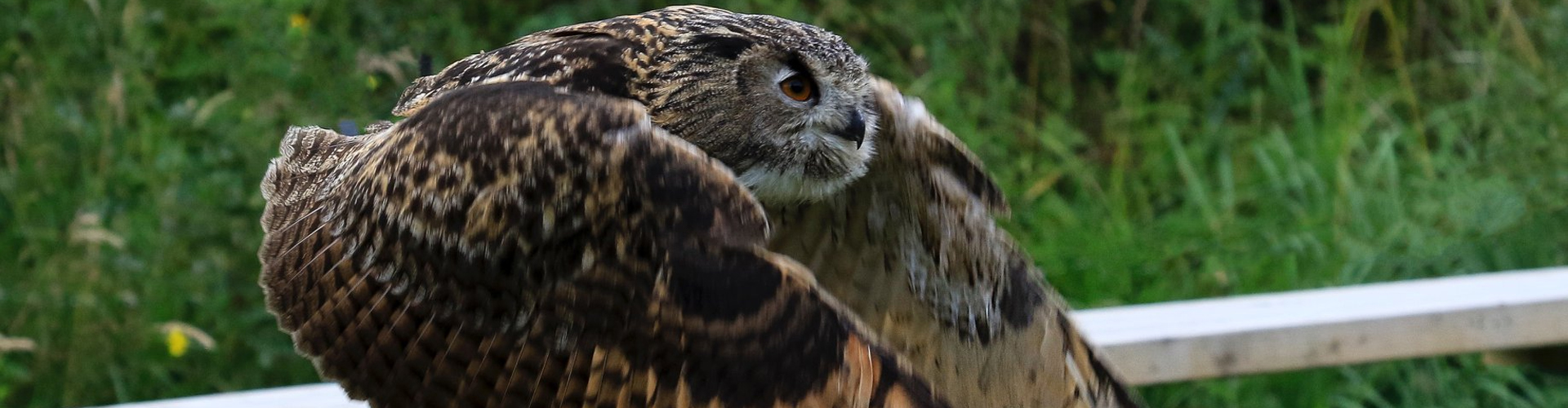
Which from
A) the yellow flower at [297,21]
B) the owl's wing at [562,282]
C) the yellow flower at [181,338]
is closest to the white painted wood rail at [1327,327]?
the yellow flower at [181,338]

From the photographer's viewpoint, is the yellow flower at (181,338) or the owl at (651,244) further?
the yellow flower at (181,338)

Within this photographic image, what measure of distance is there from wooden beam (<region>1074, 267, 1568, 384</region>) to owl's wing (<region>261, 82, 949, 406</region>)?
1423mm

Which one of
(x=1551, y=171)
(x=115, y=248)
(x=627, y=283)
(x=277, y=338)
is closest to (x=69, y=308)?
(x=115, y=248)

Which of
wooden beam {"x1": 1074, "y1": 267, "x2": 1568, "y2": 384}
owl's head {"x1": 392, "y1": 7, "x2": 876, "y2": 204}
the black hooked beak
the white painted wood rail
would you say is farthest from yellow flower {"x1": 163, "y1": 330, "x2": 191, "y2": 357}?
wooden beam {"x1": 1074, "y1": 267, "x2": 1568, "y2": 384}

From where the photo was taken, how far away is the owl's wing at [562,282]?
5.18 ft

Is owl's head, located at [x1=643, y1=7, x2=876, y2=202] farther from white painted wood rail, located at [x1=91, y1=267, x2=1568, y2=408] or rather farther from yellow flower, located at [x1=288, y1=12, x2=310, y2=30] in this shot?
yellow flower, located at [x1=288, y1=12, x2=310, y2=30]

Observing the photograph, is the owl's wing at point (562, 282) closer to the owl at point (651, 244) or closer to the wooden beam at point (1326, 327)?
the owl at point (651, 244)

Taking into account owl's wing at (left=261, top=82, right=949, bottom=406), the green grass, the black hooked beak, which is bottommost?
the green grass

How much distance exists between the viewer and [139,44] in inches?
135

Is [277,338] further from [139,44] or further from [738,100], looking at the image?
[738,100]

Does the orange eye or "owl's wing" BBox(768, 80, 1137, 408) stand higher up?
the orange eye

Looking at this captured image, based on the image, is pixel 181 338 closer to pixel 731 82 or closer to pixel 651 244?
pixel 731 82

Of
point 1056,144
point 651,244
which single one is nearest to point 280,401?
point 651,244

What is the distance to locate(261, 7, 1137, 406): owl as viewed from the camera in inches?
63.0
